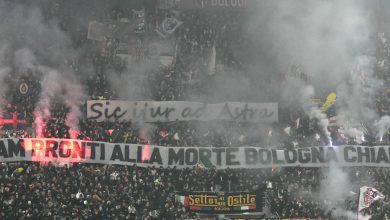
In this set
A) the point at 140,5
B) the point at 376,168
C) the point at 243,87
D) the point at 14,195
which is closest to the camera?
the point at 14,195

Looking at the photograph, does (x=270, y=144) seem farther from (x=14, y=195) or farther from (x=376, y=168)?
(x=14, y=195)

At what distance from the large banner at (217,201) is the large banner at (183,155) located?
158 cm

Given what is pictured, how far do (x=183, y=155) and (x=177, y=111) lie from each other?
1.63 meters

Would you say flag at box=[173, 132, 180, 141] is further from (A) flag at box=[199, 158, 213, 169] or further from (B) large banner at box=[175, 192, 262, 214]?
(B) large banner at box=[175, 192, 262, 214]

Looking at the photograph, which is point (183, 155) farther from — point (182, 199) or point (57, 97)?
point (57, 97)

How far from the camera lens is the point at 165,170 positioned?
52.9 feet

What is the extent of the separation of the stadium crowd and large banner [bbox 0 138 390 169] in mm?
231

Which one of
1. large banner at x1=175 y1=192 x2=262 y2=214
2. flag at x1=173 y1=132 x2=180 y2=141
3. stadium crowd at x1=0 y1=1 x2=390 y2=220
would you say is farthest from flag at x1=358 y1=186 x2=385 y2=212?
flag at x1=173 y1=132 x2=180 y2=141

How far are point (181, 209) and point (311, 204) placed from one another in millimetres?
3115

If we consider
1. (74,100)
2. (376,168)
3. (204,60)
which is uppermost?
(204,60)

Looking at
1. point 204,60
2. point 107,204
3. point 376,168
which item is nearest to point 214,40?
point 204,60

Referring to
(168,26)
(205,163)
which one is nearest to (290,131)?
(205,163)

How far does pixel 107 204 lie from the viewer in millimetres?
14383

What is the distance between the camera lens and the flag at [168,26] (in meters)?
20.2
